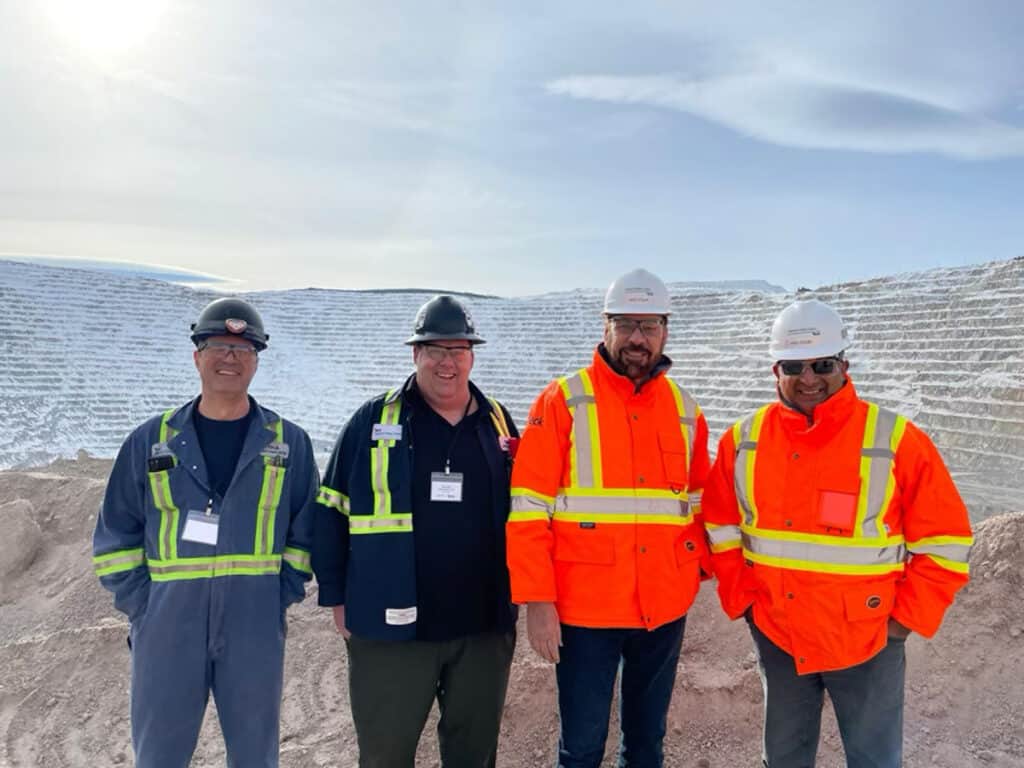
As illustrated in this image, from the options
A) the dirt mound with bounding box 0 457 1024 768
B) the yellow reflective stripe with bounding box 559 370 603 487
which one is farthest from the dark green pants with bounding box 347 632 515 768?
the dirt mound with bounding box 0 457 1024 768

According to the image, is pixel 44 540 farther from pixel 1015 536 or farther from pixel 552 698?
pixel 1015 536

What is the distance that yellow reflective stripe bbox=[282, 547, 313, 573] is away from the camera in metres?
2.81

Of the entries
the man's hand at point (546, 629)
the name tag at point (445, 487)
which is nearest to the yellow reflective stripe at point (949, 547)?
the man's hand at point (546, 629)

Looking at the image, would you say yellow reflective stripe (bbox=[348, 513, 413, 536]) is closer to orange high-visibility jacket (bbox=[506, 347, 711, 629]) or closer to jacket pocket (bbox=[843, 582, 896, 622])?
orange high-visibility jacket (bbox=[506, 347, 711, 629])

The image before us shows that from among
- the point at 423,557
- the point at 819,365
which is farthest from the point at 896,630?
the point at 423,557

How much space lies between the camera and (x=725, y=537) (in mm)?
2707

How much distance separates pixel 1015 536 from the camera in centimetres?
430

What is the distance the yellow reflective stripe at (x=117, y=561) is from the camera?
2637 millimetres

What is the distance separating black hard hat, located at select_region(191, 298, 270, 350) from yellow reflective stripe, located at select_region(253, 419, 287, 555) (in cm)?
52

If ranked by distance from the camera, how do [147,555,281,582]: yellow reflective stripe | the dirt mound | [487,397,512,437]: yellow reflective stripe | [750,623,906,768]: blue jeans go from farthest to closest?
the dirt mound → [487,397,512,437]: yellow reflective stripe → [147,555,281,582]: yellow reflective stripe → [750,623,906,768]: blue jeans

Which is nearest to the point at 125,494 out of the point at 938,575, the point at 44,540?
the point at 938,575

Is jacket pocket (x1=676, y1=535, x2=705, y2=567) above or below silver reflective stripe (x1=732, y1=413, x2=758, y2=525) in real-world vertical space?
below

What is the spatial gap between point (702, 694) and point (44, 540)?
6000 mm

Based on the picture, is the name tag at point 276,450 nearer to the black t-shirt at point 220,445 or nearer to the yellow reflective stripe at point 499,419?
the black t-shirt at point 220,445
